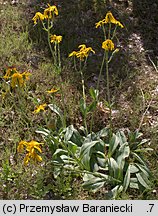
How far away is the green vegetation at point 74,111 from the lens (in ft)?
9.91

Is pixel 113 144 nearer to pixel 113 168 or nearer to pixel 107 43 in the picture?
pixel 113 168

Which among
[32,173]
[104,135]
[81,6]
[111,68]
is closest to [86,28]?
[81,6]

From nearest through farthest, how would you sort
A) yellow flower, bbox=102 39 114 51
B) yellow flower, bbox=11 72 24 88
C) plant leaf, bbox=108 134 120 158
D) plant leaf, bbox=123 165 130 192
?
yellow flower, bbox=11 72 24 88, yellow flower, bbox=102 39 114 51, plant leaf, bbox=123 165 130 192, plant leaf, bbox=108 134 120 158

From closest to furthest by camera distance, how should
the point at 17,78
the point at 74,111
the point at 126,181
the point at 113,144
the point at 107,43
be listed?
1. the point at 17,78
2. the point at 107,43
3. the point at 126,181
4. the point at 113,144
5. the point at 74,111

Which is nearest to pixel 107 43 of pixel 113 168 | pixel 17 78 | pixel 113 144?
pixel 17 78

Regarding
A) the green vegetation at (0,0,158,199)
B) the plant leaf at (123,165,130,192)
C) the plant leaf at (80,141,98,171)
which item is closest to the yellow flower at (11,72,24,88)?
the green vegetation at (0,0,158,199)

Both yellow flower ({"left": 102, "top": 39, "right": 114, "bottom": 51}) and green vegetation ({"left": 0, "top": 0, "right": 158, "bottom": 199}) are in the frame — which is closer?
yellow flower ({"left": 102, "top": 39, "right": 114, "bottom": 51})

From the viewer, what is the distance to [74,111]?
146 inches

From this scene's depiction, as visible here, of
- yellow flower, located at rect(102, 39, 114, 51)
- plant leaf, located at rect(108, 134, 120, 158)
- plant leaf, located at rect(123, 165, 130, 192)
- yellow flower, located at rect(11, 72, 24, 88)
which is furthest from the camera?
plant leaf, located at rect(108, 134, 120, 158)

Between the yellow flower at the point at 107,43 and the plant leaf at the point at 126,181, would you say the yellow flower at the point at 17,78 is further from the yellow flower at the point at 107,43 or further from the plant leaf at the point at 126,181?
the plant leaf at the point at 126,181

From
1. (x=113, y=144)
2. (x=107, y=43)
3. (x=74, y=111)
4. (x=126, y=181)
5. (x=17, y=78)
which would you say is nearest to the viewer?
(x=17, y=78)

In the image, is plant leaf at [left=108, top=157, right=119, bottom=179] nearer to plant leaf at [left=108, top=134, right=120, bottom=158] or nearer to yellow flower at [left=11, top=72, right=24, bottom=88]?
plant leaf at [left=108, top=134, right=120, bottom=158]

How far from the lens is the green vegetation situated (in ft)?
9.91

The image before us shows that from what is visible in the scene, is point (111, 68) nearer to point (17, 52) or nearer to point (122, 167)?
point (17, 52)
